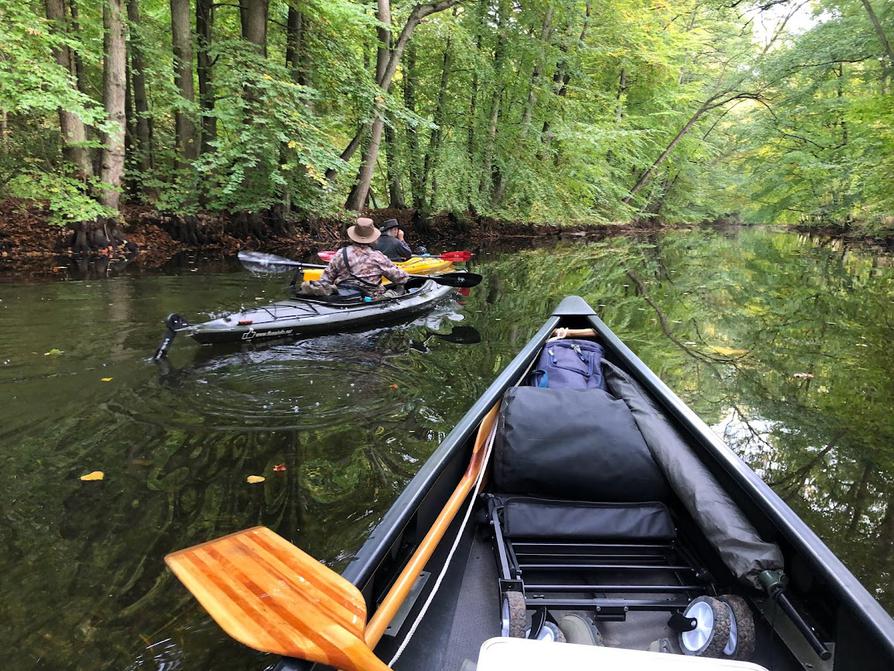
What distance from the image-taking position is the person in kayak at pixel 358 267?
22.5 feet

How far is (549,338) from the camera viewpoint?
471 centimetres

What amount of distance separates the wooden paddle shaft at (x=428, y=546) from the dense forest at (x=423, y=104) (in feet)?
28.7

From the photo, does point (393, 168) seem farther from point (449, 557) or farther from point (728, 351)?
point (449, 557)

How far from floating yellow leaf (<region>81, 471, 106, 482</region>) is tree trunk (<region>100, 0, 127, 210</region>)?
773cm

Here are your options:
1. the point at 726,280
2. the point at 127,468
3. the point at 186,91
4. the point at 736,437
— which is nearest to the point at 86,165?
the point at 186,91

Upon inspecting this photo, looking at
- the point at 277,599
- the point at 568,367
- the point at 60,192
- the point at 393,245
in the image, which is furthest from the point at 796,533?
the point at 60,192

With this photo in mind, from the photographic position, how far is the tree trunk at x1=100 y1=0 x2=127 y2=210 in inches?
361

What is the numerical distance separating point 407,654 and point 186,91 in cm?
1328

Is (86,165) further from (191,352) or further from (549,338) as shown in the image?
(549,338)

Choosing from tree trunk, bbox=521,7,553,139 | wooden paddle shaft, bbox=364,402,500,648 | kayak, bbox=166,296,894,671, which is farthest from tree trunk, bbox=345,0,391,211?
kayak, bbox=166,296,894,671

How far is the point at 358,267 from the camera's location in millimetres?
6965

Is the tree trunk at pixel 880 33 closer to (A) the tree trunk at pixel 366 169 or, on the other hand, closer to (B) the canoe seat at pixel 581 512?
(A) the tree trunk at pixel 366 169

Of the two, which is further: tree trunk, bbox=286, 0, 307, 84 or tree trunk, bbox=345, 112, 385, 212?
tree trunk, bbox=345, 112, 385, 212

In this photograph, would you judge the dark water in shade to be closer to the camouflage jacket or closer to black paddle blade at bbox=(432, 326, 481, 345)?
black paddle blade at bbox=(432, 326, 481, 345)
